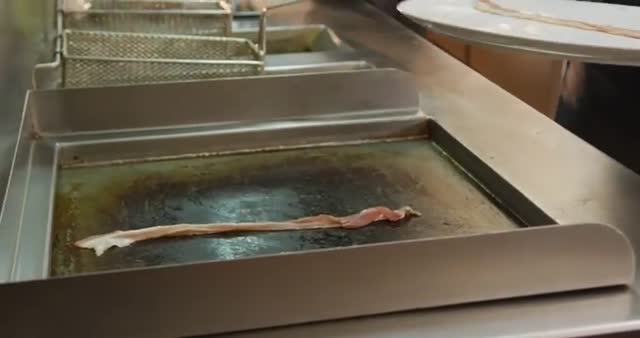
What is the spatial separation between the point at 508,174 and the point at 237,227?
25cm

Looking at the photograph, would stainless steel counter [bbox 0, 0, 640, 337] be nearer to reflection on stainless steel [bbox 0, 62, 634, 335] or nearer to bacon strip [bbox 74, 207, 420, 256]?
reflection on stainless steel [bbox 0, 62, 634, 335]

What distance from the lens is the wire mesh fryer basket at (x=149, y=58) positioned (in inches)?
36.5

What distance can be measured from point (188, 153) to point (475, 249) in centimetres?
37

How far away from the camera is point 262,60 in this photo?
0.98 meters

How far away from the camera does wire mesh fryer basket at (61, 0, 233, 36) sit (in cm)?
Result: 107

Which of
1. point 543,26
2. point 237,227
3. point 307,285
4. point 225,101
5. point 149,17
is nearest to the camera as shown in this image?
point 307,285

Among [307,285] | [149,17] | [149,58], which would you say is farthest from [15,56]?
[307,285]

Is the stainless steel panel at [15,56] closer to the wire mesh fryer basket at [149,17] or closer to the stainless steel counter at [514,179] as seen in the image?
the wire mesh fryer basket at [149,17]

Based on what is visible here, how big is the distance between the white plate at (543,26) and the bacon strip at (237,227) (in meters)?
0.16

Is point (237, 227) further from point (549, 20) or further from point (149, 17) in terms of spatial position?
point (149, 17)

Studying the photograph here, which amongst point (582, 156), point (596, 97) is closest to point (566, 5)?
point (582, 156)

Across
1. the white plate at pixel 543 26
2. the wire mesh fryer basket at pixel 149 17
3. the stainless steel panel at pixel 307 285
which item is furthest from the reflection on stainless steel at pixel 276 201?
the wire mesh fryer basket at pixel 149 17

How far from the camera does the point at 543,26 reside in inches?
30.1

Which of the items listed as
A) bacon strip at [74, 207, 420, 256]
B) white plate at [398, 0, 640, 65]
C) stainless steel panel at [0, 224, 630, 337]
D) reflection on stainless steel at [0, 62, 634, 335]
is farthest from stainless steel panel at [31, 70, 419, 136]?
stainless steel panel at [0, 224, 630, 337]
